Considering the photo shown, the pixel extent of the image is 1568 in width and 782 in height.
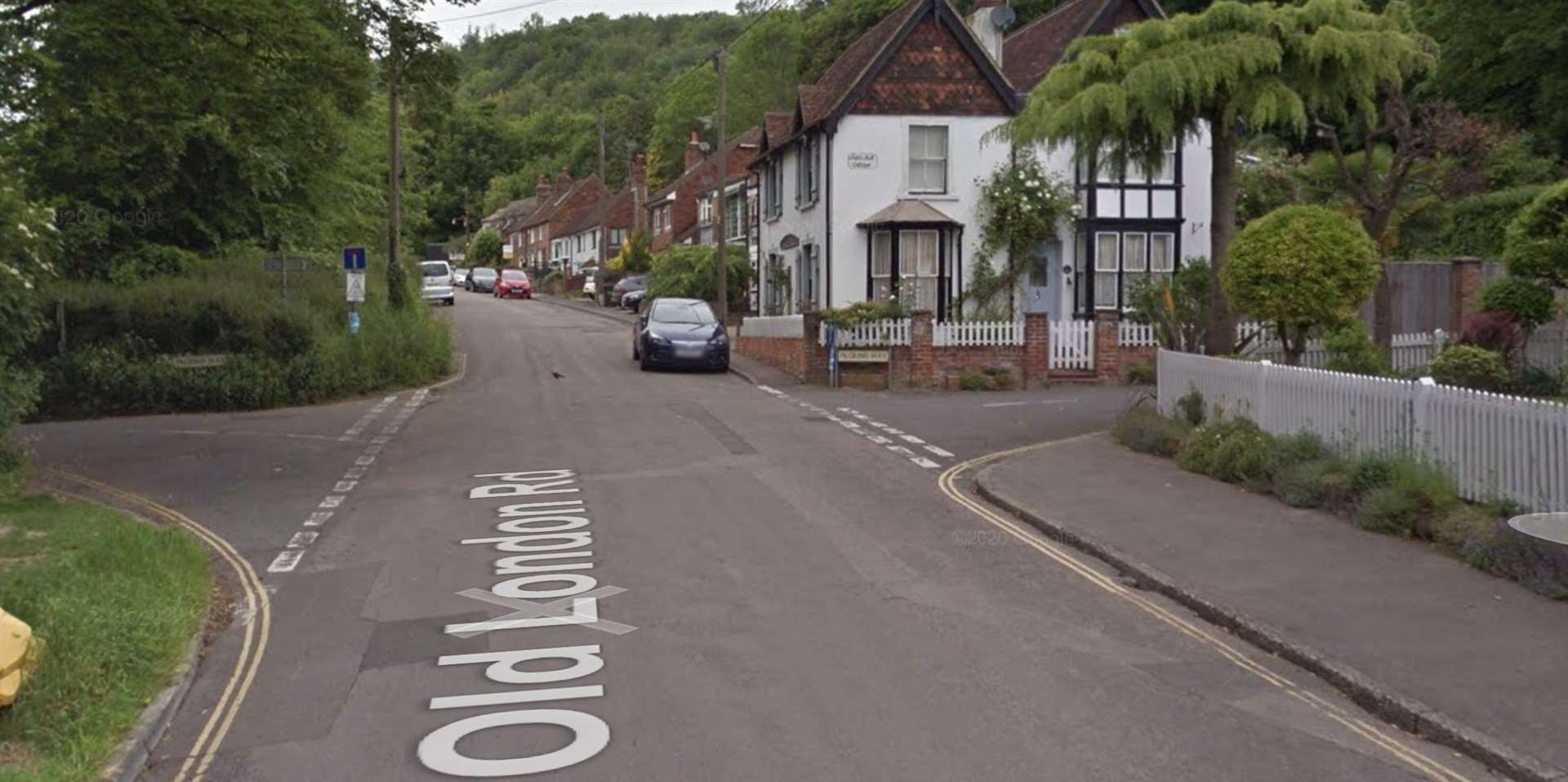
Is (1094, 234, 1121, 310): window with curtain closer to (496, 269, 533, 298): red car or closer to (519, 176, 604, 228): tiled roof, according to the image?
(496, 269, 533, 298): red car

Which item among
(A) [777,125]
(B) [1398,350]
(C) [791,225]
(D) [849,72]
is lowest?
(B) [1398,350]

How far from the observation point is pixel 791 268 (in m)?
40.1

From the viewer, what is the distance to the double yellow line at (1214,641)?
6.55 m

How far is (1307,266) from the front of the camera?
52.1ft

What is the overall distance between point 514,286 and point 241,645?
63.3m

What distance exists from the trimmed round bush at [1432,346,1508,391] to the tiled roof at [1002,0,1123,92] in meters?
20.7

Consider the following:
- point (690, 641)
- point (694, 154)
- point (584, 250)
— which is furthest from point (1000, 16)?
point (584, 250)

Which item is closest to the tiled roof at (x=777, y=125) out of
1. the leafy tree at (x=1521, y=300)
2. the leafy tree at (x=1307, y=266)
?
the leafy tree at (x=1521, y=300)

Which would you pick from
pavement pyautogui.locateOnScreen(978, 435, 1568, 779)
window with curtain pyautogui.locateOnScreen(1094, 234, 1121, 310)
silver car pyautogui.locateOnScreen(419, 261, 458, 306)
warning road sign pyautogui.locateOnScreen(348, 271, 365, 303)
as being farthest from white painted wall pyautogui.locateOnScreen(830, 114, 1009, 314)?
silver car pyautogui.locateOnScreen(419, 261, 458, 306)

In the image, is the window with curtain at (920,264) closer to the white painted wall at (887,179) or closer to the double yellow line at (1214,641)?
the white painted wall at (887,179)

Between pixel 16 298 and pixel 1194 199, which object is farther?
pixel 1194 199

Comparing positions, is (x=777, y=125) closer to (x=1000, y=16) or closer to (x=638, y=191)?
(x=1000, y=16)

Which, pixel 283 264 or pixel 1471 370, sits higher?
pixel 283 264

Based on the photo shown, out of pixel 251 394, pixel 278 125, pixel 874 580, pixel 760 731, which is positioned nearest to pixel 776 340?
pixel 251 394
